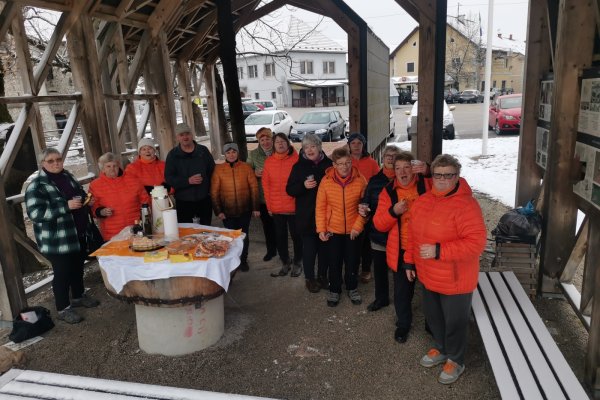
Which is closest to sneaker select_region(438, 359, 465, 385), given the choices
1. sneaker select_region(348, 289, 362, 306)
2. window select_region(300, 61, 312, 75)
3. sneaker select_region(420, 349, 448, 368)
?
sneaker select_region(420, 349, 448, 368)

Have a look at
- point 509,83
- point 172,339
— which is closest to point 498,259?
point 172,339

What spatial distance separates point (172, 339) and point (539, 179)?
16.6 feet

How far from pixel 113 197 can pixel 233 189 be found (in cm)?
132

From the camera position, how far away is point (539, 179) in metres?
6.01

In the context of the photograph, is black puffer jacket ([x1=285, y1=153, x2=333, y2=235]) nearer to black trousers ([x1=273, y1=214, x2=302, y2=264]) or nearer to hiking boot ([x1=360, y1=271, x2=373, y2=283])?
black trousers ([x1=273, y1=214, x2=302, y2=264])

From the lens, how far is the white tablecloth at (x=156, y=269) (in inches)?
135

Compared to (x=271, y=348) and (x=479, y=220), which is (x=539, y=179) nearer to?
(x=479, y=220)

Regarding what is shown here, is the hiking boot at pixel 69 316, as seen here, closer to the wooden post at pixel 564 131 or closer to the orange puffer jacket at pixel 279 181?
the orange puffer jacket at pixel 279 181

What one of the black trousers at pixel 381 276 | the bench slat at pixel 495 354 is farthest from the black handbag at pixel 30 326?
the bench slat at pixel 495 354

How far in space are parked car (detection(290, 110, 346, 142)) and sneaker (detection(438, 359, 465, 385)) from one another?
15.1 m

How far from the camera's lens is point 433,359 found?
3568 mm

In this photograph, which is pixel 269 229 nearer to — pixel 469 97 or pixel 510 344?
pixel 510 344

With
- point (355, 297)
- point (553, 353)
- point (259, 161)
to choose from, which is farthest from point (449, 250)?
point (259, 161)

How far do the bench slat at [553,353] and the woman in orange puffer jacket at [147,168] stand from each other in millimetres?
3932
